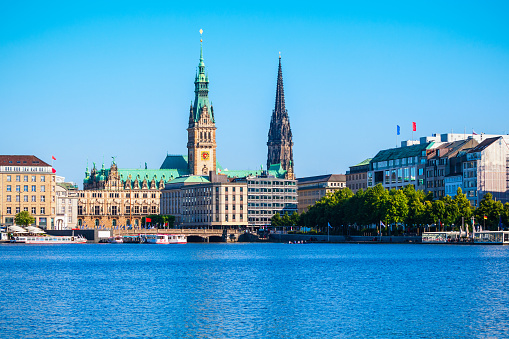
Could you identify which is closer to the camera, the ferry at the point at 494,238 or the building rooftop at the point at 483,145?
the ferry at the point at 494,238

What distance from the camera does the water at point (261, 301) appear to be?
54250mm

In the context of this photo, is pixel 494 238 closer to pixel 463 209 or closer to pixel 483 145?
pixel 463 209

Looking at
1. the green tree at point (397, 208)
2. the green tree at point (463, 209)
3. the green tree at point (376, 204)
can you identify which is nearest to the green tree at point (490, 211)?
the green tree at point (463, 209)

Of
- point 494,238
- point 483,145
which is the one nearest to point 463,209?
point 494,238

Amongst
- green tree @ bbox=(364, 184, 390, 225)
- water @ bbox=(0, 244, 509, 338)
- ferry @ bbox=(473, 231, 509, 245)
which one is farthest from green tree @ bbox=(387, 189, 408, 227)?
water @ bbox=(0, 244, 509, 338)

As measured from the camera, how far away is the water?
178 feet

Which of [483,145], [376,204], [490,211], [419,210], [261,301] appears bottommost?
[261,301]

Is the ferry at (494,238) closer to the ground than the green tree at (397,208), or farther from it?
closer to the ground

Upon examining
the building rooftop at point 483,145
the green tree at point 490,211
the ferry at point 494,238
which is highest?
the building rooftop at point 483,145

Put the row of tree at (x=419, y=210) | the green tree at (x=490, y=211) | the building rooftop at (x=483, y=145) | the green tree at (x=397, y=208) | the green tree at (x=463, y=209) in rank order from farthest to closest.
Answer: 1. the building rooftop at (x=483, y=145)
2. the green tree at (x=397, y=208)
3. the green tree at (x=463, y=209)
4. the row of tree at (x=419, y=210)
5. the green tree at (x=490, y=211)

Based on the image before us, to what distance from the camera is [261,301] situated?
225 feet

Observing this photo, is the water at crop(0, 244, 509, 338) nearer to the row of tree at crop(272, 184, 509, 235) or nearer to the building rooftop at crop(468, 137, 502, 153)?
the row of tree at crop(272, 184, 509, 235)

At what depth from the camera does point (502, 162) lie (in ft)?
600

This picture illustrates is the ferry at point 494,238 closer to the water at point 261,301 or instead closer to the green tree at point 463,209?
the green tree at point 463,209
